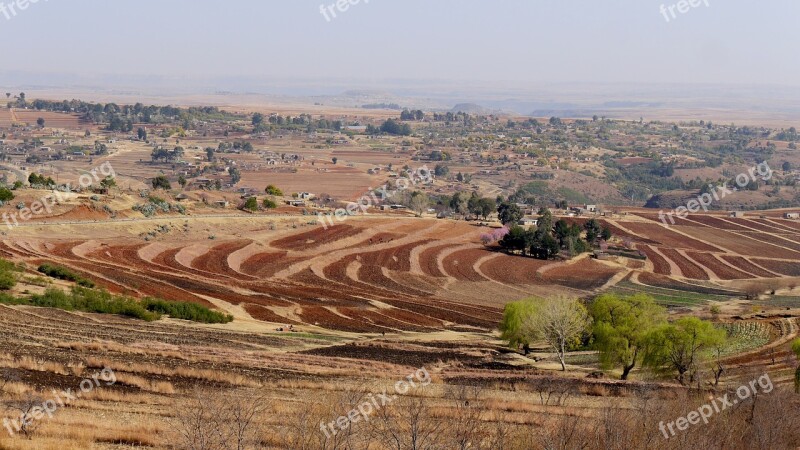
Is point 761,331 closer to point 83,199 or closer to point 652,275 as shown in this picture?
point 652,275

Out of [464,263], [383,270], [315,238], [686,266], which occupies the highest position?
[315,238]

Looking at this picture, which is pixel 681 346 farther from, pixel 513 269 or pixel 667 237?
pixel 667 237

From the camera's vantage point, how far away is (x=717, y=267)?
11244cm

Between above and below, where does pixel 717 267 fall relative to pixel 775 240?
below

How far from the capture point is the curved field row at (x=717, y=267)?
10649cm

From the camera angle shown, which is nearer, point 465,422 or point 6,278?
point 465,422

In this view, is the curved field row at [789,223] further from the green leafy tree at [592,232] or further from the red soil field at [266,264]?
the red soil field at [266,264]

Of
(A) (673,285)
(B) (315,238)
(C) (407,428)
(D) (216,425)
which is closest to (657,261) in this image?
(A) (673,285)

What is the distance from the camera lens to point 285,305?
6319cm

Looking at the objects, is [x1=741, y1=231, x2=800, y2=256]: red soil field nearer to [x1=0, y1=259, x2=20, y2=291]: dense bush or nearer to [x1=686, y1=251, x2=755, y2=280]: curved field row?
[x1=686, y1=251, x2=755, y2=280]: curved field row

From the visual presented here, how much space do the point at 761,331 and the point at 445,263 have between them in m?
46.6

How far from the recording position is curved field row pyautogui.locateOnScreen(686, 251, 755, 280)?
106 meters

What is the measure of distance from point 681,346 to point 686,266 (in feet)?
250

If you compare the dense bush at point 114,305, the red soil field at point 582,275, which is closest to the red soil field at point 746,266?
the red soil field at point 582,275
